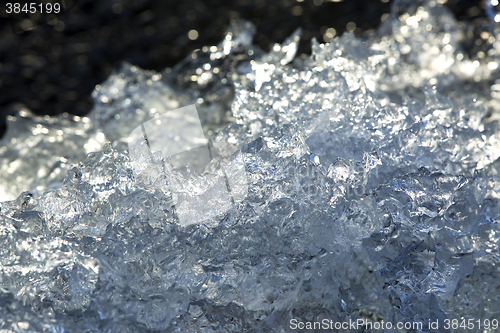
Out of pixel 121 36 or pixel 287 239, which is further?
pixel 121 36

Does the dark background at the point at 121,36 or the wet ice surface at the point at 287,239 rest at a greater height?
the wet ice surface at the point at 287,239

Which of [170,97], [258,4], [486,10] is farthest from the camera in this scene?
[258,4]

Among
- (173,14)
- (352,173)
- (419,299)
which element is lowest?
(173,14)

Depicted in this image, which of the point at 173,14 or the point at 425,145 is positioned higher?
the point at 425,145

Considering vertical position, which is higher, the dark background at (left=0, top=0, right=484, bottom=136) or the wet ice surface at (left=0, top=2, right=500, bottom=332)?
the wet ice surface at (left=0, top=2, right=500, bottom=332)

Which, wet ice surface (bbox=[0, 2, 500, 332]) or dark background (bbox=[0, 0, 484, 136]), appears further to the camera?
dark background (bbox=[0, 0, 484, 136])

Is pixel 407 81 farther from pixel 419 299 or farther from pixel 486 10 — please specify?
pixel 419 299

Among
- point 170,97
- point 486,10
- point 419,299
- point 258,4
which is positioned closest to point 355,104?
point 419,299

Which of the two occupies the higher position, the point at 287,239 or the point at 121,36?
the point at 287,239
